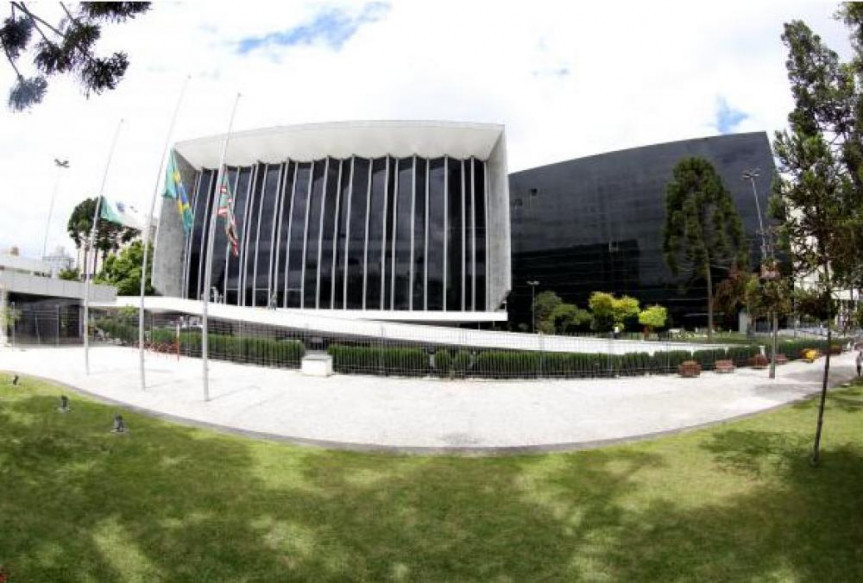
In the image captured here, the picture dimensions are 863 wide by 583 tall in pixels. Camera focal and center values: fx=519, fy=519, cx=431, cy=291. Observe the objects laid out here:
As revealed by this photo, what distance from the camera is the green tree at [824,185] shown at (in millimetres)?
7855

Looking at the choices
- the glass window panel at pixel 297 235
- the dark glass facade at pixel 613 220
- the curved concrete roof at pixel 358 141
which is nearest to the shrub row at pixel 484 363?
the glass window panel at pixel 297 235

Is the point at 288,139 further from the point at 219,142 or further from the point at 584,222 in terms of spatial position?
the point at 584,222

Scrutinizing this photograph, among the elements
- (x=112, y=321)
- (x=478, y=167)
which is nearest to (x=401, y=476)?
(x=112, y=321)

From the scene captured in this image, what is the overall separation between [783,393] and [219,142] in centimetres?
4346

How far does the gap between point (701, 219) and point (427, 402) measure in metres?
29.3

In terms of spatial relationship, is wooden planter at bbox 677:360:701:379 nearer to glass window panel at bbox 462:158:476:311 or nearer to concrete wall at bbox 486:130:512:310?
concrete wall at bbox 486:130:512:310

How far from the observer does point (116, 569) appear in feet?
17.5

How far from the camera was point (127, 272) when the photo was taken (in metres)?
50.7

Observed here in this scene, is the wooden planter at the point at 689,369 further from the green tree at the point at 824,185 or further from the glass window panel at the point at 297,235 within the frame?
the glass window panel at the point at 297,235

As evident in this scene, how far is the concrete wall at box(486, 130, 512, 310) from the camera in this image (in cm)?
3950

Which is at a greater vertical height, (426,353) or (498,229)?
(498,229)

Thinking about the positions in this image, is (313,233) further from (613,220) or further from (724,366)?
(724,366)

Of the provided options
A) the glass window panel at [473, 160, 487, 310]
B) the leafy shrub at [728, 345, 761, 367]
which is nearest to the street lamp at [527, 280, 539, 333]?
the glass window panel at [473, 160, 487, 310]

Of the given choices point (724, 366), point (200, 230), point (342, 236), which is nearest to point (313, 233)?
point (342, 236)
